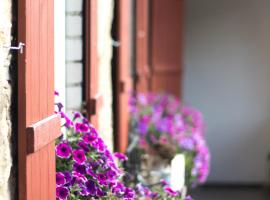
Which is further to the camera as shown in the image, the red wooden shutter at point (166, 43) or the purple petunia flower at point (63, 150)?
the red wooden shutter at point (166, 43)

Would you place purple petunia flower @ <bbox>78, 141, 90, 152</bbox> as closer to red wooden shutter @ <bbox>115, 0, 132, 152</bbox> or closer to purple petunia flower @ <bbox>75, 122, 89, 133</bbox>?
purple petunia flower @ <bbox>75, 122, 89, 133</bbox>

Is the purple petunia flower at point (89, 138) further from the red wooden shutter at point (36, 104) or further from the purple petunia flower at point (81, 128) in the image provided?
the red wooden shutter at point (36, 104)

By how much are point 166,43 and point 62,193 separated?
4.89m

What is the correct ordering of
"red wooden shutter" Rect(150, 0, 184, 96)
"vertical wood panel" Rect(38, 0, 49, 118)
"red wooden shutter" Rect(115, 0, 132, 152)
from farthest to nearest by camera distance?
"red wooden shutter" Rect(150, 0, 184, 96), "red wooden shutter" Rect(115, 0, 132, 152), "vertical wood panel" Rect(38, 0, 49, 118)

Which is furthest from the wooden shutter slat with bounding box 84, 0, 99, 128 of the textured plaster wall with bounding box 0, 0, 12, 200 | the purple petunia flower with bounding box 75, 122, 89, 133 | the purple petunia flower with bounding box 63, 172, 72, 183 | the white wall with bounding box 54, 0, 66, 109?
the textured plaster wall with bounding box 0, 0, 12, 200

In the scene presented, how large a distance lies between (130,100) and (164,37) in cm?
186

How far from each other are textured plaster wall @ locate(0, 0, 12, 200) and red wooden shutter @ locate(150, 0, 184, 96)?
4988 mm

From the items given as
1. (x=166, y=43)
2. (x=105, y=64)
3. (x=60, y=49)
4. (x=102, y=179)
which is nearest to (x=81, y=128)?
(x=102, y=179)

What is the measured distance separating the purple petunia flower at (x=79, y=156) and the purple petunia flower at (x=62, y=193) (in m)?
0.13

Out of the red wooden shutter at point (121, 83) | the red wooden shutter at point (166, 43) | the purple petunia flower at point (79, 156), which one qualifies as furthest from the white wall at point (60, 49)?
the red wooden shutter at point (166, 43)

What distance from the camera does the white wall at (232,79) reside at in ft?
25.3

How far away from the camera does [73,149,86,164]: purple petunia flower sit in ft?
6.41

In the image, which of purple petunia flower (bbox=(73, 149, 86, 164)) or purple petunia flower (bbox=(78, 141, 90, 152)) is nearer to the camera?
purple petunia flower (bbox=(73, 149, 86, 164))

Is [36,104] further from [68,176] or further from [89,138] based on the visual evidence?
[89,138]
